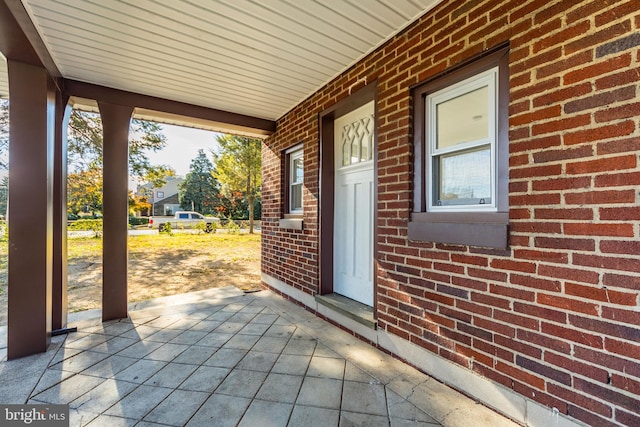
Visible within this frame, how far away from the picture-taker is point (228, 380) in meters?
2.09

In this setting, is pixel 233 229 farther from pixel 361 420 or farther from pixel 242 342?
pixel 361 420

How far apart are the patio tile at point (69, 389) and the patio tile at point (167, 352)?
1.31 feet

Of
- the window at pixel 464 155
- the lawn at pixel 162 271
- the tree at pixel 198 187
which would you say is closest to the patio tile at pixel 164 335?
the lawn at pixel 162 271

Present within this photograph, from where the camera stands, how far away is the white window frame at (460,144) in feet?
6.04

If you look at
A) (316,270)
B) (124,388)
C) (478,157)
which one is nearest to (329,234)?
(316,270)

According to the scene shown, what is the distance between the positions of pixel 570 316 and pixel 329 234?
2.42 meters

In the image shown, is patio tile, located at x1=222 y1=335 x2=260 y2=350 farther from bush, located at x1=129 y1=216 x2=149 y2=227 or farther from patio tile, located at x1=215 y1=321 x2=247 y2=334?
bush, located at x1=129 y1=216 x2=149 y2=227

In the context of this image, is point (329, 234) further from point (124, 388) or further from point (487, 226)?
point (124, 388)

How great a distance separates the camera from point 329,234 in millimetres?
3564

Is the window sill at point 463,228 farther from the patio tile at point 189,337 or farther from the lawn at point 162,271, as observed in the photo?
the lawn at point 162,271

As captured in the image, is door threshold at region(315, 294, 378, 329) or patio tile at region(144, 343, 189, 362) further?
door threshold at region(315, 294, 378, 329)

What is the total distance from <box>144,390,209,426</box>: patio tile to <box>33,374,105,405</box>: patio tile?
61cm

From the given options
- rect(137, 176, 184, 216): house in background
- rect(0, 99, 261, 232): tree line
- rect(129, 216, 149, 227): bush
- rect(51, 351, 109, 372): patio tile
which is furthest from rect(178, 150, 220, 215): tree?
rect(51, 351, 109, 372): patio tile

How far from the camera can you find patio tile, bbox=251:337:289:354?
257 centimetres
